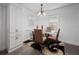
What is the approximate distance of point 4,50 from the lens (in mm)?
1335

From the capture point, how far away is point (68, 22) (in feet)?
4.52

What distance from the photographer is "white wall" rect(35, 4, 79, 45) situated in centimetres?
134

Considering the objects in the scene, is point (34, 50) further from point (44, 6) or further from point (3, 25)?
point (44, 6)

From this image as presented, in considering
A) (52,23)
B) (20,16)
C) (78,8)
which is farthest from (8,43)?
(78,8)

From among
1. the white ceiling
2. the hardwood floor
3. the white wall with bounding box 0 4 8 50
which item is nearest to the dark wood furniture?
the hardwood floor

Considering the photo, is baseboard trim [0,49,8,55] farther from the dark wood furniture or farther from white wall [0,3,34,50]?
the dark wood furniture

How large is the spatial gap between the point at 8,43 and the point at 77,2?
136 cm

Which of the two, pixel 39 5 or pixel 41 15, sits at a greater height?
pixel 39 5

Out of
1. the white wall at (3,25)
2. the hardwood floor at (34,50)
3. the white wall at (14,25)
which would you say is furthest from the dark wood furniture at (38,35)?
the white wall at (3,25)

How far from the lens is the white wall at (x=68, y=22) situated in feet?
4.40

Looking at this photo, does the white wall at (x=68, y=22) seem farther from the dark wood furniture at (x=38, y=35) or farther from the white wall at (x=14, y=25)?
the white wall at (x=14, y=25)

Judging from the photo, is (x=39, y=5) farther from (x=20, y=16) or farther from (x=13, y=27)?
(x=13, y=27)

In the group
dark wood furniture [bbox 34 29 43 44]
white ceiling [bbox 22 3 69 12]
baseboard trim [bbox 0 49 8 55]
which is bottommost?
baseboard trim [bbox 0 49 8 55]
